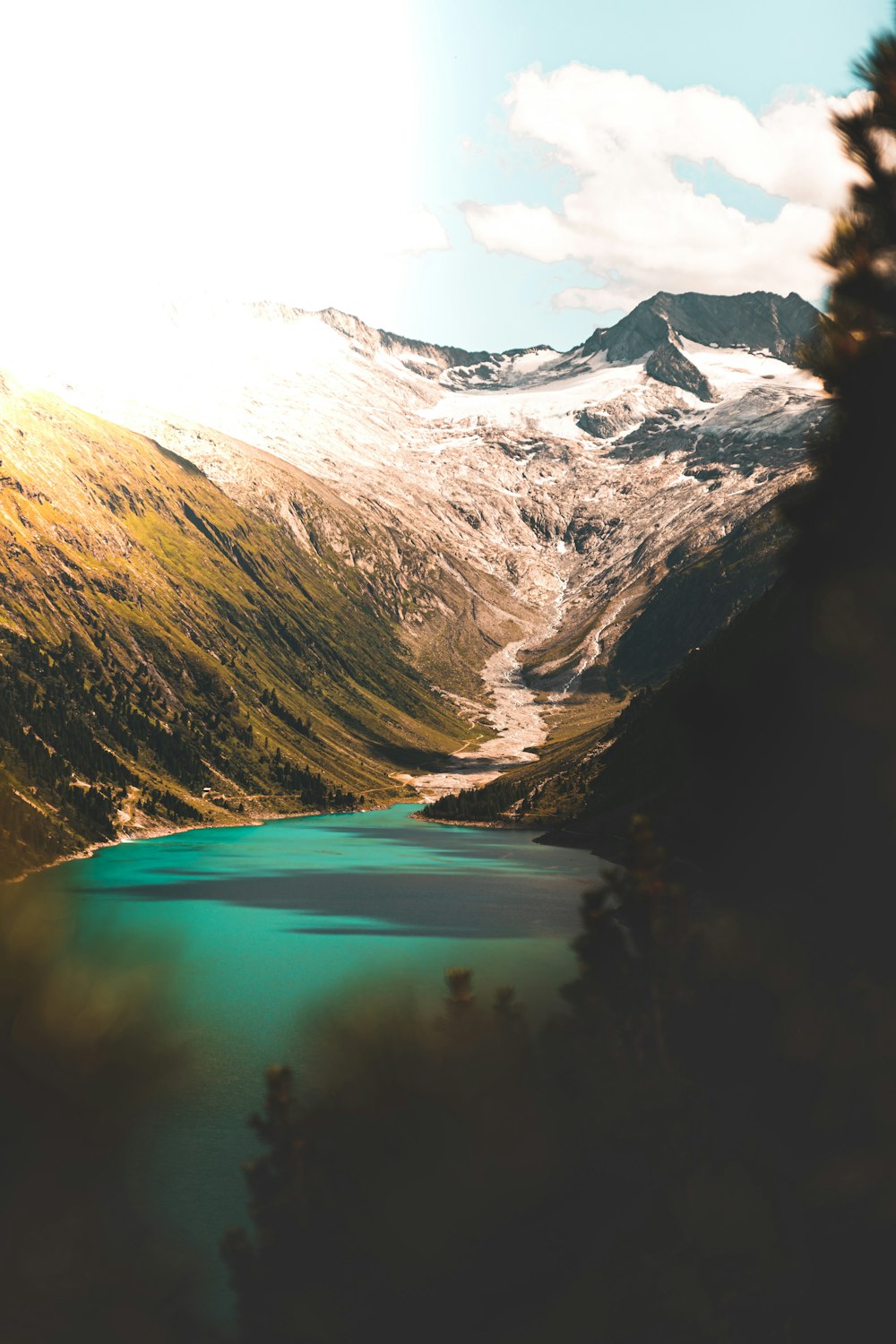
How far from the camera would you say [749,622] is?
507 feet

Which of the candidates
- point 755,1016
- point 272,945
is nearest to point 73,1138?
point 755,1016

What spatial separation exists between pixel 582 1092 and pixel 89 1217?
2572cm

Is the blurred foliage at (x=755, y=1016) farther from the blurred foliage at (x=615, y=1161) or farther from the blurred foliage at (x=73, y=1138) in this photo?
the blurred foliage at (x=73, y=1138)

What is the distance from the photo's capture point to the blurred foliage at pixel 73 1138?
20.3 metres

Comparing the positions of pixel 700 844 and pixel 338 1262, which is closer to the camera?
pixel 700 844

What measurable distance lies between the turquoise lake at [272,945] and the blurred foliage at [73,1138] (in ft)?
4.60

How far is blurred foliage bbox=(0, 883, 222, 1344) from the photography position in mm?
20328

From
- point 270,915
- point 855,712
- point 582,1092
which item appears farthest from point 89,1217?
point 270,915

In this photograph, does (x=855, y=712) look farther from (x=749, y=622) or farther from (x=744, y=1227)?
(x=749, y=622)

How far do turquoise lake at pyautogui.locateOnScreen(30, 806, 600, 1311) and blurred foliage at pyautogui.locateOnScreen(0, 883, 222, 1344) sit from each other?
1.40 metres

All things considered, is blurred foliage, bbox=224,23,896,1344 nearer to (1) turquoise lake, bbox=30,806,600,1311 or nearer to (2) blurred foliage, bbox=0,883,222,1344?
(1) turquoise lake, bbox=30,806,600,1311

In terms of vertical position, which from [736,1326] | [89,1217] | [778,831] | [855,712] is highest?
[855,712]

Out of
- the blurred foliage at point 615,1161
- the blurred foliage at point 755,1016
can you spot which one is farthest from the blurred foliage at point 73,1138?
the blurred foliage at point 755,1016

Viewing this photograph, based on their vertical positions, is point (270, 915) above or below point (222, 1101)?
above
